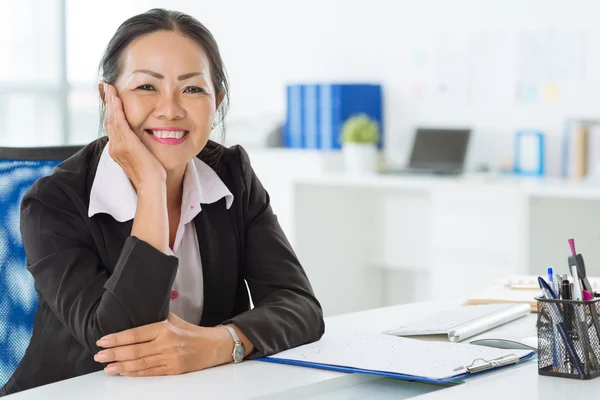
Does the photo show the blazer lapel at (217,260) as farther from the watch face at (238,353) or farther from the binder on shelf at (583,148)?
the binder on shelf at (583,148)

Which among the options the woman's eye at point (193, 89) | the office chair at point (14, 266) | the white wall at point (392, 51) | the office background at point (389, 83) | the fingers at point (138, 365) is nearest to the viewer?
the fingers at point (138, 365)

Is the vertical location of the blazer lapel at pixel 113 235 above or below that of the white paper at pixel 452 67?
below

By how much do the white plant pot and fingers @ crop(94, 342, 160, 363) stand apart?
2.96 metres

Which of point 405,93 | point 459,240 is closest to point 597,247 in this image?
point 459,240

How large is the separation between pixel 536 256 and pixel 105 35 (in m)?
2.52

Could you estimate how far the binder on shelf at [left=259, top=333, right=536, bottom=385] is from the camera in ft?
4.44

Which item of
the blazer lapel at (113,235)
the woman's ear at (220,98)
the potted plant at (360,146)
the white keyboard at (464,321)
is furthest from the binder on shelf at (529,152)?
the blazer lapel at (113,235)

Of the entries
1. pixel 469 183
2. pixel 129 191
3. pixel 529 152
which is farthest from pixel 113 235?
pixel 529 152

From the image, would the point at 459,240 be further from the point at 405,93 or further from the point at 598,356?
the point at 598,356

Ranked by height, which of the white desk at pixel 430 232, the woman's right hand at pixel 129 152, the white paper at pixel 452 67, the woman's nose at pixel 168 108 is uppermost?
the white paper at pixel 452 67

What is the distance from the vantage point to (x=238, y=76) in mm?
5031

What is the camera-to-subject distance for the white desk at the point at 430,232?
149 inches

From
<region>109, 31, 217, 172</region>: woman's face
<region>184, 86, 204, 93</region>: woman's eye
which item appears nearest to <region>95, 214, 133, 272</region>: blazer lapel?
<region>109, 31, 217, 172</region>: woman's face

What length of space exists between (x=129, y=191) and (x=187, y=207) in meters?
0.12
